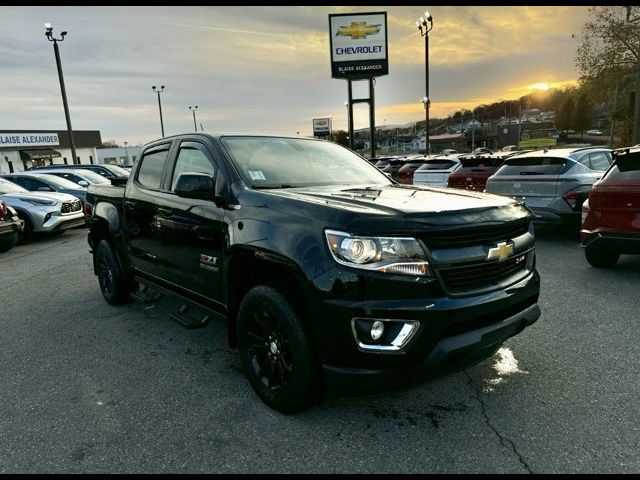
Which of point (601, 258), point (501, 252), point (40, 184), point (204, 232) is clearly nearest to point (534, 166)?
point (601, 258)

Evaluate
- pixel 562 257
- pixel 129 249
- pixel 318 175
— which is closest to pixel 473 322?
pixel 318 175

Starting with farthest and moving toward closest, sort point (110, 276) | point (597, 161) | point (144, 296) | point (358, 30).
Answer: point (358, 30)
point (597, 161)
point (110, 276)
point (144, 296)

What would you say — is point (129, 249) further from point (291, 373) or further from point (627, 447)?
point (627, 447)

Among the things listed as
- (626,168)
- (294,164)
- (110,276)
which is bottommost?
(110,276)

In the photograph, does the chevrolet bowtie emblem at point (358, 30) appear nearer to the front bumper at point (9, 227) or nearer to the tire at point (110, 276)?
the front bumper at point (9, 227)

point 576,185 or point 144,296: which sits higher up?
point 576,185

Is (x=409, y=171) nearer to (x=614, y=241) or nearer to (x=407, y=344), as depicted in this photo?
(x=614, y=241)

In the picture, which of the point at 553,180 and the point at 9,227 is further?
the point at 9,227

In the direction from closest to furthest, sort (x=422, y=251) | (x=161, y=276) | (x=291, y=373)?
1. (x=422, y=251)
2. (x=291, y=373)
3. (x=161, y=276)

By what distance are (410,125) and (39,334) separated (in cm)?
14003

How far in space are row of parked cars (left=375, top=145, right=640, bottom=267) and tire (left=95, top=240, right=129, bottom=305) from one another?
5.68 metres

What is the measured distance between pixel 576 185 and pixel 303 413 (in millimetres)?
6808

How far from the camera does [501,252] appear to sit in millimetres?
2764

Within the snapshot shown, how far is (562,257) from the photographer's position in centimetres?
705
